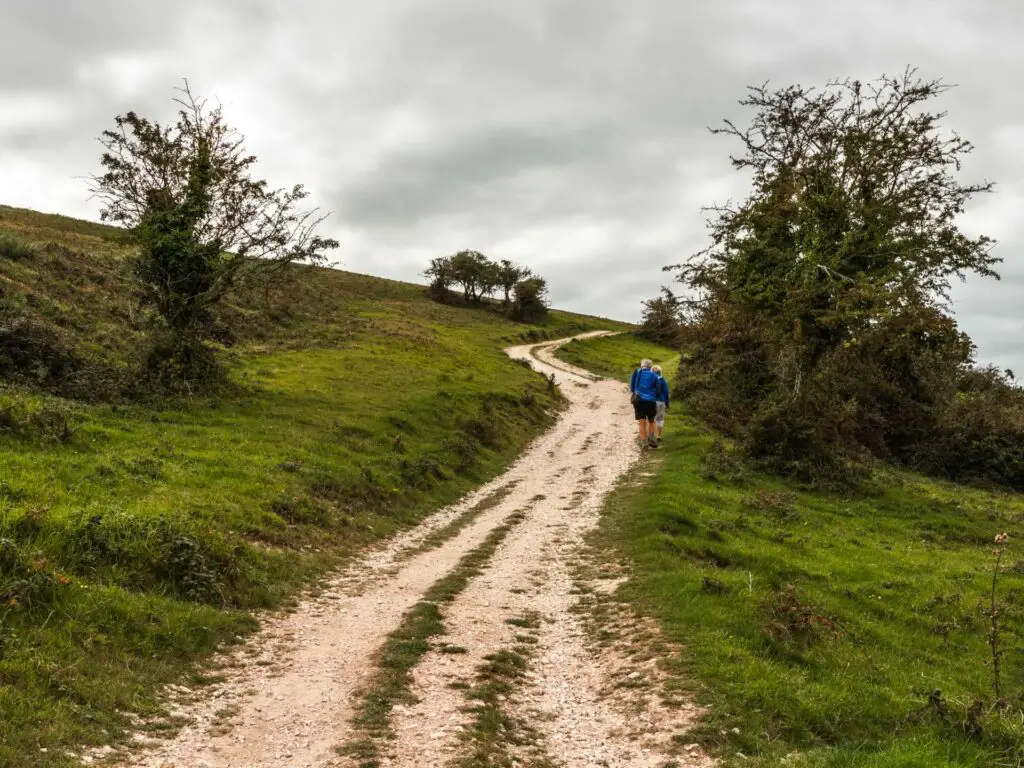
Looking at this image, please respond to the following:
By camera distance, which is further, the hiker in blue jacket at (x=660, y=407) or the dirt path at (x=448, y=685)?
the hiker in blue jacket at (x=660, y=407)

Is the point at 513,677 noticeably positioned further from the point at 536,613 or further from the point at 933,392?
the point at 933,392

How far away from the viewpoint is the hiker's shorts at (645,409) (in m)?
28.7

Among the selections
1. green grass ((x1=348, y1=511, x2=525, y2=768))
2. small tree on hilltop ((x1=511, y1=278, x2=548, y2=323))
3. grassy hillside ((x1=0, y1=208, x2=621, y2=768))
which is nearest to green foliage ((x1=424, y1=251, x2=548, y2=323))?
small tree on hilltop ((x1=511, y1=278, x2=548, y2=323))

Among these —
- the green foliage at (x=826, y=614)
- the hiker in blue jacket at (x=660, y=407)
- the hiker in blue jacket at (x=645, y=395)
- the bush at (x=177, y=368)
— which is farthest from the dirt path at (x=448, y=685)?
the hiker in blue jacket at (x=660, y=407)

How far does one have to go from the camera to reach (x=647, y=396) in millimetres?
28297

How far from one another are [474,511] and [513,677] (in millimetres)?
10700

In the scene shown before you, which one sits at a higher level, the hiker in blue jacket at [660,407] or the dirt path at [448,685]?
the hiker in blue jacket at [660,407]

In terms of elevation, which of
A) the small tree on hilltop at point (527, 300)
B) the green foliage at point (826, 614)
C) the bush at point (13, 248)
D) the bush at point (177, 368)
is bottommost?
the green foliage at point (826, 614)

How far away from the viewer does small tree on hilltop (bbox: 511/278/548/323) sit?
10281 centimetres

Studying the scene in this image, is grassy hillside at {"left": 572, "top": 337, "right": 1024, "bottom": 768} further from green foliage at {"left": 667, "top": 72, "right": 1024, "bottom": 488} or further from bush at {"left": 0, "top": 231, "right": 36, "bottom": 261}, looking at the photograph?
bush at {"left": 0, "top": 231, "right": 36, "bottom": 261}

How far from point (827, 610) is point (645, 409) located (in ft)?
56.2

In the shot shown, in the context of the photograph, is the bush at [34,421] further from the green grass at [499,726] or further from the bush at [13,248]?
the bush at [13,248]

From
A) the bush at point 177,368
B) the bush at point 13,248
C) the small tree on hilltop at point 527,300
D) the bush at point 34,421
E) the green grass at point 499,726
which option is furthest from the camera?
Result: the small tree on hilltop at point 527,300

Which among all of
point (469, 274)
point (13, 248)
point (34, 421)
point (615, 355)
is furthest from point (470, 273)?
point (34, 421)
